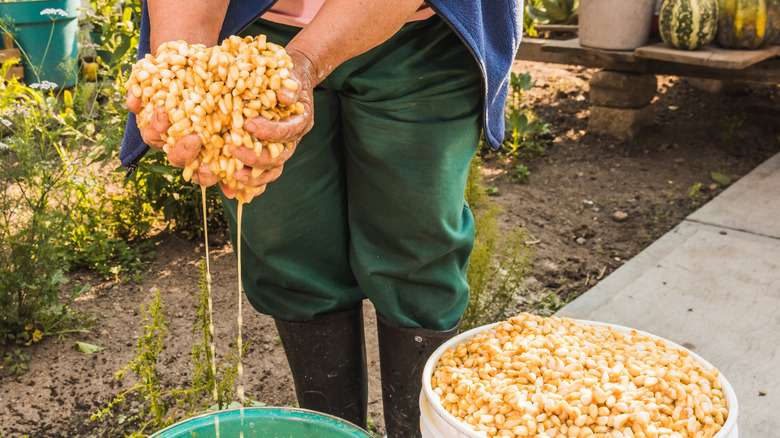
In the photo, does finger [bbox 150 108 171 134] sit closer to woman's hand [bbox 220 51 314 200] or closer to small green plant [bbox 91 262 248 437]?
woman's hand [bbox 220 51 314 200]

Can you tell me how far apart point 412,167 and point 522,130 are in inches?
93.6

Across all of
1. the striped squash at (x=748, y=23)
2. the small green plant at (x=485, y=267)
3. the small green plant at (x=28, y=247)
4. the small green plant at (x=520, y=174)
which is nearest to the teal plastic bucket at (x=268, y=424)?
the small green plant at (x=485, y=267)

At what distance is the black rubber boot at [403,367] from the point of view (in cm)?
152

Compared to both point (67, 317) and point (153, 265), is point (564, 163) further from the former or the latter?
point (67, 317)

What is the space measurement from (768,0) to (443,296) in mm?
2665

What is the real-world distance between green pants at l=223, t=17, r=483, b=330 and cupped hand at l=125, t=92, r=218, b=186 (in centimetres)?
30

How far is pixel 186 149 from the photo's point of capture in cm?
108

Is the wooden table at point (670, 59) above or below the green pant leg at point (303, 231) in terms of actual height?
below

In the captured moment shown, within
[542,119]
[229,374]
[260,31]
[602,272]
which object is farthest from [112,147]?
[542,119]

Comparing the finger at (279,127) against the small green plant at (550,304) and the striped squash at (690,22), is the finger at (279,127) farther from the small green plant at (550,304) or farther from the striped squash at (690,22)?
the striped squash at (690,22)

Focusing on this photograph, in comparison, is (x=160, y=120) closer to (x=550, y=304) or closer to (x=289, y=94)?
(x=289, y=94)

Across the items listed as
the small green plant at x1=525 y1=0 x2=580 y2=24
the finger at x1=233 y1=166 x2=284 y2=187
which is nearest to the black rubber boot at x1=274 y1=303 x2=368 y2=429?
the finger at x1=233 y1=166 x2=284 y2=187

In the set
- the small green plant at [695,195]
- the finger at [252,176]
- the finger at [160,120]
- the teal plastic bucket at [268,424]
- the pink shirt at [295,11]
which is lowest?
the small green plant at [695,195]

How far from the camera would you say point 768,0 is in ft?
10.8
